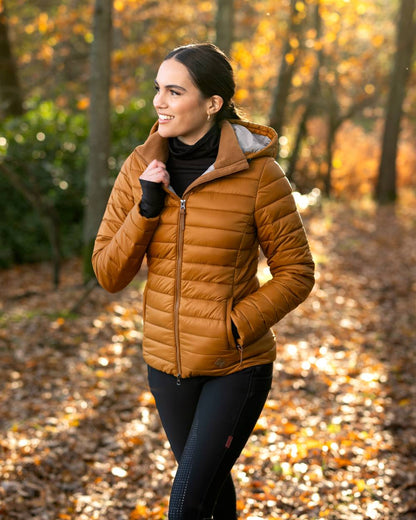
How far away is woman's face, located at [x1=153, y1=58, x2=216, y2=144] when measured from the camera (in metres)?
2.88

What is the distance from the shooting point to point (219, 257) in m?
2.86

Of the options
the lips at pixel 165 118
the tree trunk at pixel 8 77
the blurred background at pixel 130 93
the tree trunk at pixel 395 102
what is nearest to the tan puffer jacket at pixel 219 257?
the lips at pixel 165 118

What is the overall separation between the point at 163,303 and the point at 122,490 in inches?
95.7

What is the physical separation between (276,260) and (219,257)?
30cm

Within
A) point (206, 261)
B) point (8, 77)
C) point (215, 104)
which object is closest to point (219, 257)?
point (206, 261)

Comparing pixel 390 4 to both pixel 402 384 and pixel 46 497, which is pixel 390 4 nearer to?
pixel 402 384

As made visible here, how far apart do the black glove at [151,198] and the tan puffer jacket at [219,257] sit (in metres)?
0.03

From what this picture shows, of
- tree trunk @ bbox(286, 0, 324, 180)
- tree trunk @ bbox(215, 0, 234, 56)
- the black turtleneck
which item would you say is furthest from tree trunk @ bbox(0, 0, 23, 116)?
the black turtleneck

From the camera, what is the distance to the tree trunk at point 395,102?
19.3m

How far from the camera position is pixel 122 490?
189 inches

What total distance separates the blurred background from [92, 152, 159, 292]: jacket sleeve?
1486 millimetres

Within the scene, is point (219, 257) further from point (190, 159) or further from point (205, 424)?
point (205, 424)

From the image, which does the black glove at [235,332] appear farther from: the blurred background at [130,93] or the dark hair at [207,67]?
the blurred background at [130,93]

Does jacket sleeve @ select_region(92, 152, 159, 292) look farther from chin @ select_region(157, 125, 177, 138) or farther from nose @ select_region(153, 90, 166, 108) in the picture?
nose @ select_region(153, 90, 166, 108)
